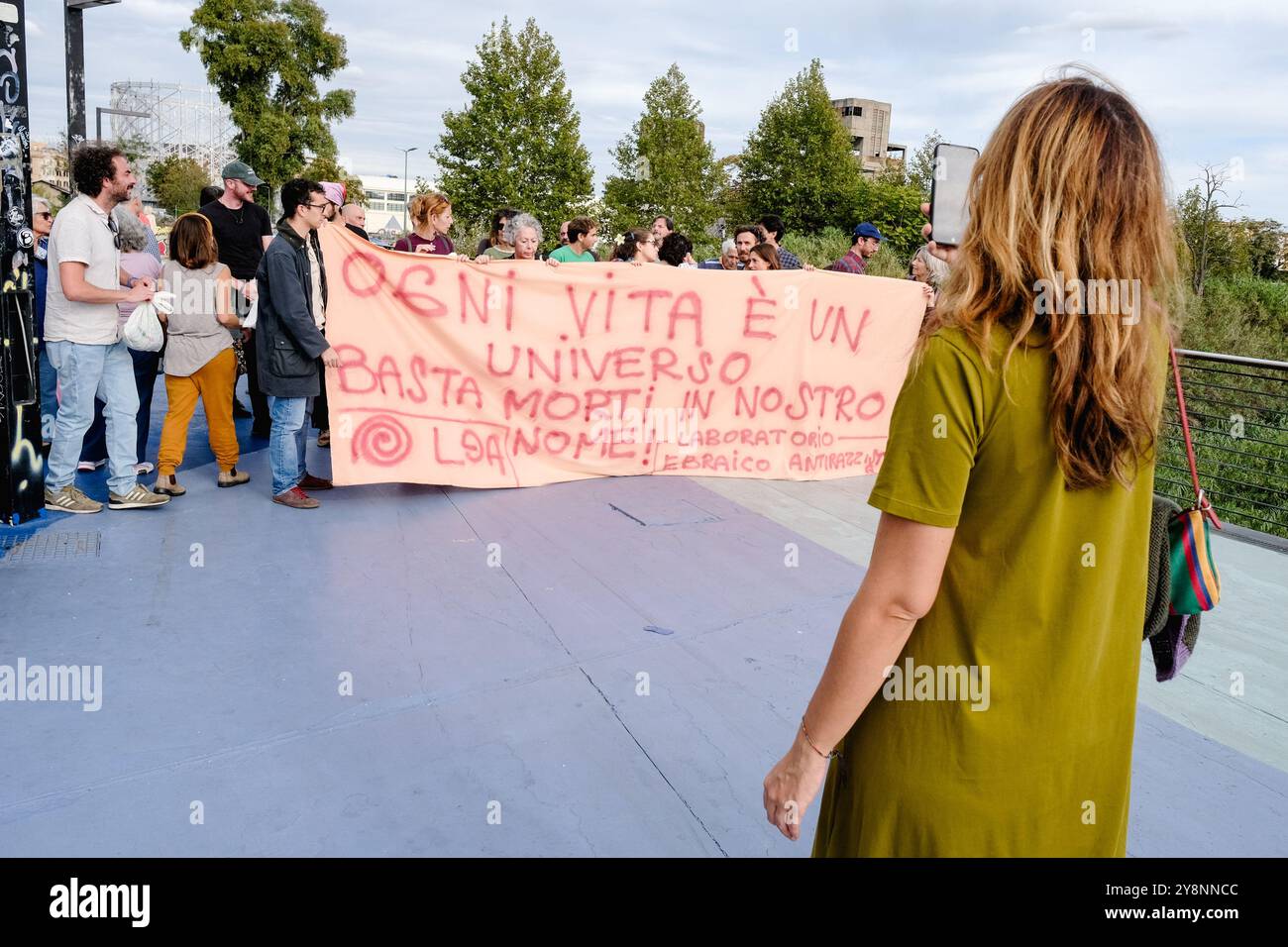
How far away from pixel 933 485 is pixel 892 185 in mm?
61931

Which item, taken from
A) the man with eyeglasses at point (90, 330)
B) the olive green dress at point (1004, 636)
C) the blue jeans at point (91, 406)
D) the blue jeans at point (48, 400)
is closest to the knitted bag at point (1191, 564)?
the olive green dress at point (1004, 636)

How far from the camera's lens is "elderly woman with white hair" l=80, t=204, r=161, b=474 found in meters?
6.64

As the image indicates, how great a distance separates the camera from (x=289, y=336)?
620cm

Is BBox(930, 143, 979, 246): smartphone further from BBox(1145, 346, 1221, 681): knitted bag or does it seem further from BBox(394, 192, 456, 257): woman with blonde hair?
BBox(394, 192, 456, 257): woman with blonde hair

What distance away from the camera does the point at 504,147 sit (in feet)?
149

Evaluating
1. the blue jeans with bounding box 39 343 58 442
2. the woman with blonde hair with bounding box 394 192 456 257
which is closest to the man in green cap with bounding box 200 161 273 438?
the woman with blonde hair with bounding box 394 192 456 257

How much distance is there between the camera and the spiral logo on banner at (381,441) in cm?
651

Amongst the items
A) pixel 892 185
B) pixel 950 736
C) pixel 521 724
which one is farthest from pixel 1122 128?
pixel 892 185
